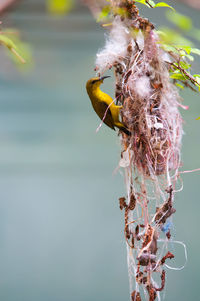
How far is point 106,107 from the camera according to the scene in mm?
1038

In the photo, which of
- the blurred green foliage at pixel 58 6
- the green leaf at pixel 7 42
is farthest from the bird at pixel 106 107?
the blurred green foliage at pixel 58 6

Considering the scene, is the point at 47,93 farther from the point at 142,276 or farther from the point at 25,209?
the point at 142,276

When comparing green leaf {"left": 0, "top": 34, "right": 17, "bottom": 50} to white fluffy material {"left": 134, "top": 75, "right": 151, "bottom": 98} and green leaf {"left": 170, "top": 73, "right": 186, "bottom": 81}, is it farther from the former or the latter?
green leaf {"left": 170, "top": 73, "right": 186, "bottom": 81}

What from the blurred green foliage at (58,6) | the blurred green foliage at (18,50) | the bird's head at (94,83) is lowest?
the blurred green foliage at (58,6)

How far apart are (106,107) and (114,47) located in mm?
172

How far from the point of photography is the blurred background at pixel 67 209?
2.45 metres

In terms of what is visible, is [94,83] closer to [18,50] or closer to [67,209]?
[18,50]

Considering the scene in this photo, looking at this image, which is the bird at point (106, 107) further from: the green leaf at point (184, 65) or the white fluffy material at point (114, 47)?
the green leaf at point (184, 65)

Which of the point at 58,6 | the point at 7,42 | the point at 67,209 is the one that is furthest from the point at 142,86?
the point at 67,209

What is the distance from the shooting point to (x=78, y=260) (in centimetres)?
252

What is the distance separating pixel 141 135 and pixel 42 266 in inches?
70.2

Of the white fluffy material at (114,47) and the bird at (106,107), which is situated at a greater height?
the white fluffy material at (114,47)

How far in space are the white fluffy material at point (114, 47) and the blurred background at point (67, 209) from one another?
1344mm

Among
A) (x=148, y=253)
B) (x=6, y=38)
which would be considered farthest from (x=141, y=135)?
(x=6, y=38)
